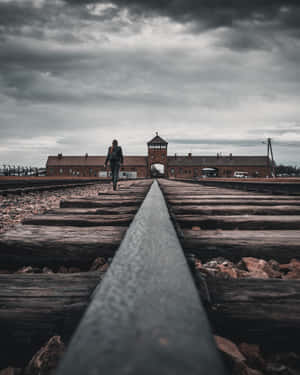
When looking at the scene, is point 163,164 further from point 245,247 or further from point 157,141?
point 245,247

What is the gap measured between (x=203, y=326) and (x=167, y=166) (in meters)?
75.0

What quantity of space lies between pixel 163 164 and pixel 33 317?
2919 inches

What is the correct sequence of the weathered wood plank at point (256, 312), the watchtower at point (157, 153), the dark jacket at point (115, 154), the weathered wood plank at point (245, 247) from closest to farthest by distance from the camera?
the weathered wood plank at point (256, 312) → the weathered wood plank at point (245, 247) → the dark jacket at point (115, 154) → the watchtower at point (157, 153)

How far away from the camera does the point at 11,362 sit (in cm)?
67

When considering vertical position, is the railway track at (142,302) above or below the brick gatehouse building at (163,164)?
below

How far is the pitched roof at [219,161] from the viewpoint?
76.8 meters

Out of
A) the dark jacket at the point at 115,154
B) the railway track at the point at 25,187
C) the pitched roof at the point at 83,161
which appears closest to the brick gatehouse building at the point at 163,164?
the pitched roof at the point at 83,161

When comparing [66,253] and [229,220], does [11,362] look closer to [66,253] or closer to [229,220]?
[66,253]

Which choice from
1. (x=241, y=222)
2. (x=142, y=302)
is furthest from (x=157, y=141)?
(x=142, y=302)

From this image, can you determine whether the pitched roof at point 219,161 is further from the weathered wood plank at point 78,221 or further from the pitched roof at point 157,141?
the weathered wood plank at point 78,221

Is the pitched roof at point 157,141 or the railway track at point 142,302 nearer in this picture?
the railway track at point 142,302

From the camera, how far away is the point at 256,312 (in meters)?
0.67

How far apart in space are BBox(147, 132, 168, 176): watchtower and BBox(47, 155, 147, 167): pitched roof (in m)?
2.69

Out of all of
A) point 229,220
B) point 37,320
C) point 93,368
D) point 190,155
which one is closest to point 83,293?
point 37,320
